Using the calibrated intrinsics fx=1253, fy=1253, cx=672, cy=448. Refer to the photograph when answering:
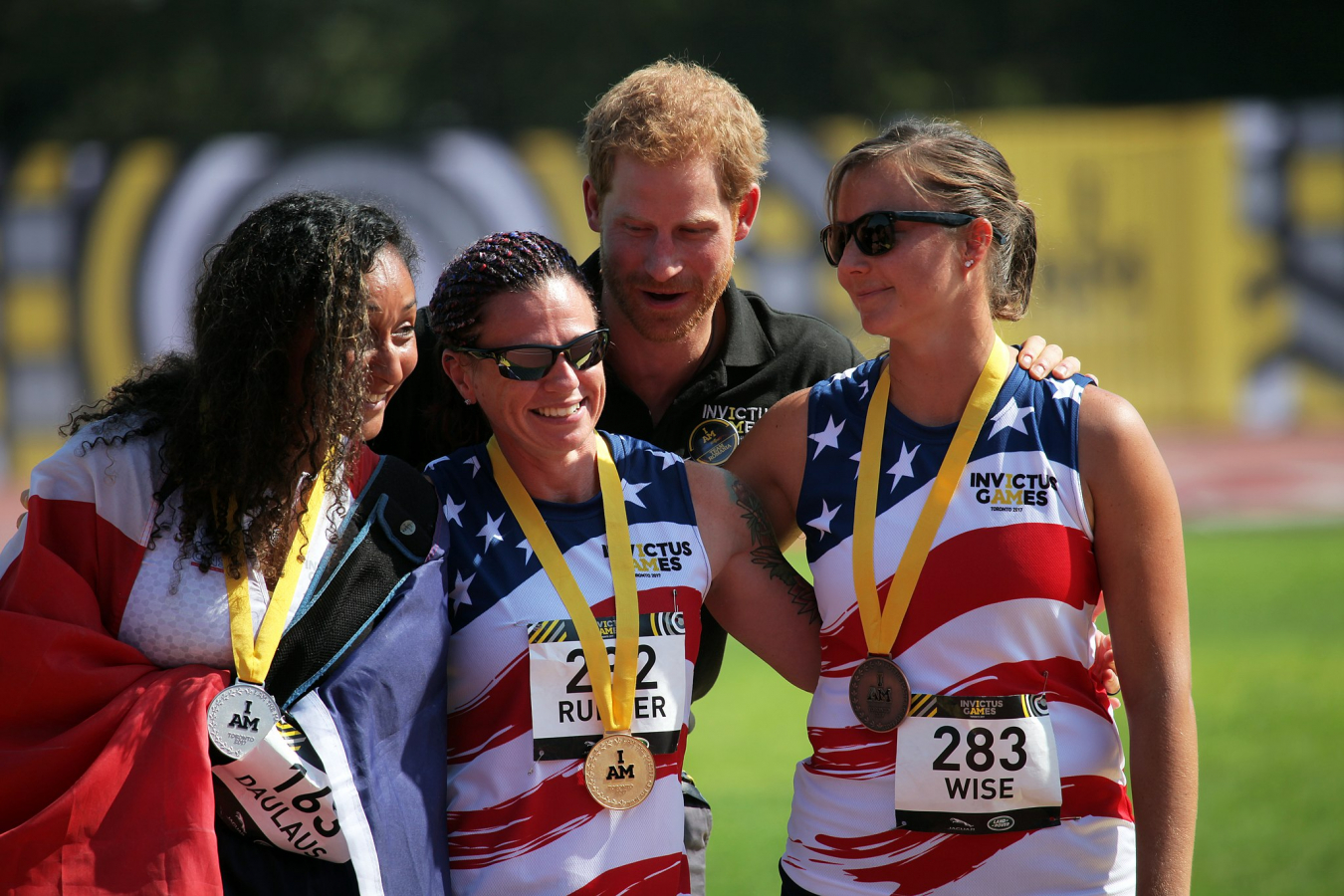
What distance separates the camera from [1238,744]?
7641mm

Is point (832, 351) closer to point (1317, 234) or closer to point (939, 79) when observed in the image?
point (1317, 234)

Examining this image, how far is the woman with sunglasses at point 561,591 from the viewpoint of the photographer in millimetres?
2586

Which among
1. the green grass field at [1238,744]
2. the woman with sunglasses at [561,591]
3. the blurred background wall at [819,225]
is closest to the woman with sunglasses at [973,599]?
the woman with sunglasses at [561,591]

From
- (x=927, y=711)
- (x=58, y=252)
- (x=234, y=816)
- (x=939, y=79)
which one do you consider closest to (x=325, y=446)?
(x=234, y=816)

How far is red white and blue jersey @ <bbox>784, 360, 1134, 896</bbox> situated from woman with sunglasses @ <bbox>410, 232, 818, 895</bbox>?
28 centimetres

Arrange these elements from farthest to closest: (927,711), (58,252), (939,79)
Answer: (939,79), (58,252), (927,711)

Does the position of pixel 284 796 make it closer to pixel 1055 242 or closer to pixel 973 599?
pixel 973 599

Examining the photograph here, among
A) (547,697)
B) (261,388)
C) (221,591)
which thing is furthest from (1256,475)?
(221,591)

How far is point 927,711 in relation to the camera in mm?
2695

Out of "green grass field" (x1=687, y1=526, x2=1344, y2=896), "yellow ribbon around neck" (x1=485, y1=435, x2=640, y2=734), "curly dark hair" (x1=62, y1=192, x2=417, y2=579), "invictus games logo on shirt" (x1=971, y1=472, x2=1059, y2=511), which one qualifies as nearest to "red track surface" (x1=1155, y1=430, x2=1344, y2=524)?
"green grass field" (x1=687, y1=526, x2=1344, y2=896)

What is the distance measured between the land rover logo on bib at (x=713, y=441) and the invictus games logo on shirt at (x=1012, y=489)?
99 cm

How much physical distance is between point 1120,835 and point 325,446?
1.89 m

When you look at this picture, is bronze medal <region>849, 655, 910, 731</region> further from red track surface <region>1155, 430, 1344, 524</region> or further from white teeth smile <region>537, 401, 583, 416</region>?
red track surface <region>1155, 430, 1344, 524</region>

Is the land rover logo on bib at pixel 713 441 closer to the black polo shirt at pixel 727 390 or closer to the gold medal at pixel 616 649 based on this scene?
the black polo shirt at pixel 727 390
